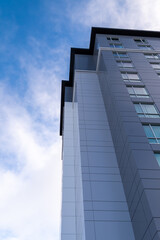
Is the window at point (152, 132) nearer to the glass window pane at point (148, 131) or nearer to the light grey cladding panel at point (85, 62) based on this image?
the glass window pane at point (148, 131)

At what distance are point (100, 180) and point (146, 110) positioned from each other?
7.16 meters

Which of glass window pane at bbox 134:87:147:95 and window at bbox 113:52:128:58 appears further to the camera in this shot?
window at bbox 113:52:128:58

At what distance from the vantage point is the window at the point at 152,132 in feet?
47.1

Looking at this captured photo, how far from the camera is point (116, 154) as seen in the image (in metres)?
17.4

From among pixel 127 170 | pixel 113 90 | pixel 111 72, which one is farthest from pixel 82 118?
pixel 127 170

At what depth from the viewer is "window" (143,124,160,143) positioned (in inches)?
565

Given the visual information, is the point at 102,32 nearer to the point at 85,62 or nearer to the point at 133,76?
the point at 85,62

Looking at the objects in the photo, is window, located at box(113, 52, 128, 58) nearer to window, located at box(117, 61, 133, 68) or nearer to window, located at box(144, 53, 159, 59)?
window, located at box(117, 61, 133, 68)

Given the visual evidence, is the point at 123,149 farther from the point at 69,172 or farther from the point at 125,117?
the point at 69,172

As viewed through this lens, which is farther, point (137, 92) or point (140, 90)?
point (140, 90)

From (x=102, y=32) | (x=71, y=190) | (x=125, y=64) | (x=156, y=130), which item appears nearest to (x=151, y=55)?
(x=125, y=64)

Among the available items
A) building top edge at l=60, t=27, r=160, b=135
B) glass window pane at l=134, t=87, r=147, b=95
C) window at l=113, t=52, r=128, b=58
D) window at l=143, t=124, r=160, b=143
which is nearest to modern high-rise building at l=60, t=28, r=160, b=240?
window at l=143, t=124, r=160, b=143

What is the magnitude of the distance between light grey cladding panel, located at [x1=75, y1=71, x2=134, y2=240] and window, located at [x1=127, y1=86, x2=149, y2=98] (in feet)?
13.4

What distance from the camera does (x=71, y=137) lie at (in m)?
26.8
